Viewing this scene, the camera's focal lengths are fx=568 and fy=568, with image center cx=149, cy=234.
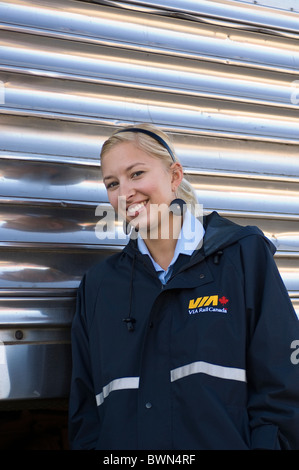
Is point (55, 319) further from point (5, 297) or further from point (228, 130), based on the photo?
point (228, 130)

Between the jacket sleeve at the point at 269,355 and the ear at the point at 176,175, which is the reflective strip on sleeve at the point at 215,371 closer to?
the jacket sleeve at the point at 269,355

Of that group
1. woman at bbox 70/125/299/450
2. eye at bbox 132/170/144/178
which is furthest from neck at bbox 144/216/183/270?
eye at bbox 132/170/144/178

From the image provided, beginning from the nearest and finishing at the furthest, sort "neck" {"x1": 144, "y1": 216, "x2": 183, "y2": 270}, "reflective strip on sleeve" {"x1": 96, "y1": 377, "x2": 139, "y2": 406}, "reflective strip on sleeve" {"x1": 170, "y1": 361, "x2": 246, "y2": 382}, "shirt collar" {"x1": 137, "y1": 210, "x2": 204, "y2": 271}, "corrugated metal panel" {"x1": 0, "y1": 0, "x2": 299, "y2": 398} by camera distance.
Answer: "reflective strip on sleeve" {"x1": 170, "y1": 361, "x2": 246, "y2": 382}
"reflective strip on sleeve" {"x1": 96, "y1": 377, "x2": 139, "y2": 406}
"shirt collar" {"x1": 137, "y1": 210, "x2": 204, "y2": 271}
"neck" {"x1": 144, "y1": 216, "x2": 183, "y2": 270}
"corrugated metal panel" {"x1": 0, "y1": 0, "x2": 299, "y2": 398}

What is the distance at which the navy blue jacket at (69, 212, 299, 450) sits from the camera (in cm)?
197

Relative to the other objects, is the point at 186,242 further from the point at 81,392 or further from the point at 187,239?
the point at 81,392

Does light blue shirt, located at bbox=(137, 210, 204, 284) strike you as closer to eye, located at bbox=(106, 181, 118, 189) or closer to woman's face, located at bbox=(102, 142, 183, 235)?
woman's face, located at bbox=(102, 142, 183, 235)

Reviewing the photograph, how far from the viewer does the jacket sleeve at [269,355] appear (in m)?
1.94

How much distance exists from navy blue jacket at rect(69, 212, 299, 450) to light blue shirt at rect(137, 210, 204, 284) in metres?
0.04

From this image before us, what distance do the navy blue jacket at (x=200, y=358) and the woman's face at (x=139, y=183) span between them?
0.19 metres

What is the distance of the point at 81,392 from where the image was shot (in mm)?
2348

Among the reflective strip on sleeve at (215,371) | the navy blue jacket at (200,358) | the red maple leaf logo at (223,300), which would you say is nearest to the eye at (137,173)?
the navy blue jacket at (200,358)

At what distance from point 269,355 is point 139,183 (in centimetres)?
85

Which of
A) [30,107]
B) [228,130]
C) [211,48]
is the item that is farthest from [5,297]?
[211,48]

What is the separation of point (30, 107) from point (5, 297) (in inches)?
34.0
